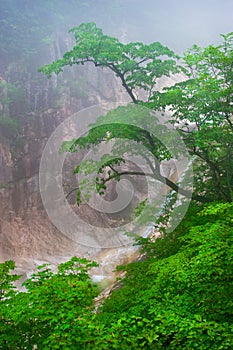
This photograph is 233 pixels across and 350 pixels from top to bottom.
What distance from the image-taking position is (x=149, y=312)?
10.4 feet

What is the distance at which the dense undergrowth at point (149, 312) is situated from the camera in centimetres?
259

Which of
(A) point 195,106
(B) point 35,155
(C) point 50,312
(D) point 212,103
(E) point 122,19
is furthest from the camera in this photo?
(E) point 122,19

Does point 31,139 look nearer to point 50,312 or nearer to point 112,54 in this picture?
point 112,54

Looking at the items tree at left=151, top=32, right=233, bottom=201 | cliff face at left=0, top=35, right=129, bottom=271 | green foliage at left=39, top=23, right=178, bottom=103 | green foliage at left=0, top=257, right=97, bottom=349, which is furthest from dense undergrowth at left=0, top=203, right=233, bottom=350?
cliff face at left=0, top=35, right=129, bottom=271

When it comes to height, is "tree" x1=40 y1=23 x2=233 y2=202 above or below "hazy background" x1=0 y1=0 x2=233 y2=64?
below

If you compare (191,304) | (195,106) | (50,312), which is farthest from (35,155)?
(191,304)

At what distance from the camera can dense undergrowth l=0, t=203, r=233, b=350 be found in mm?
2592

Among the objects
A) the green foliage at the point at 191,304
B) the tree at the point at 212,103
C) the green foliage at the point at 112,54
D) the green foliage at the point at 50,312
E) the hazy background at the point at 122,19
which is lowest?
the green foliage at the point at 191,304

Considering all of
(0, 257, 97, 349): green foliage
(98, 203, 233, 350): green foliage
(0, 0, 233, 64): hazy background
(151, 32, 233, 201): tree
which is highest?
(0, 0, 233, 64): hazy background

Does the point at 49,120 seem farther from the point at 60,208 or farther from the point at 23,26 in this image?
the point at 23,26

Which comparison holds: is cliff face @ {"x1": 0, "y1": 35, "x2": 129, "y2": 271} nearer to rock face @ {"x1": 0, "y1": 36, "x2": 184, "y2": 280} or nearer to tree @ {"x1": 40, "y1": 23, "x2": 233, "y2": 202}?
rock face @ {"x1": 0, "y1": 36, "x2": 184, "y2": 280}

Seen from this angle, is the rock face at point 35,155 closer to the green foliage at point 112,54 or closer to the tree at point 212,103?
the tree at point 212,103

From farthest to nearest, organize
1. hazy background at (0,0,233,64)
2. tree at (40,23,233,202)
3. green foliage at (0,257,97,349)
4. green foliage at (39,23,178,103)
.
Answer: hazy background at (0,0,233,64) < green foliage at (39,23,178,103) < tree at (40,23,233,202) < green foliage at (0,257,97,349)

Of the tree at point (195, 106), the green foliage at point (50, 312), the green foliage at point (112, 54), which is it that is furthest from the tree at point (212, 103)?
the green foliage at point (50, 312)
